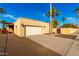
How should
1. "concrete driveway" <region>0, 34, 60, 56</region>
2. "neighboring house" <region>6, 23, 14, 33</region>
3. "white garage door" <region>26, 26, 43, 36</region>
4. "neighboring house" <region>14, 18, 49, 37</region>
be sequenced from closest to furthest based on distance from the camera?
"concrete driveway" <region>0, 34, 60, 56</region> < "neighboring house" <region>6, 23, 14, 33</region> < "neighboring house" <region>14, 18, 49, 37</region> < "white garage door" <region>26, 26, 43, 36</region>

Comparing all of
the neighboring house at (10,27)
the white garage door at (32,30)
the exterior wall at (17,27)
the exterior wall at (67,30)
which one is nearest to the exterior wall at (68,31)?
the exterior wall at (67,30)

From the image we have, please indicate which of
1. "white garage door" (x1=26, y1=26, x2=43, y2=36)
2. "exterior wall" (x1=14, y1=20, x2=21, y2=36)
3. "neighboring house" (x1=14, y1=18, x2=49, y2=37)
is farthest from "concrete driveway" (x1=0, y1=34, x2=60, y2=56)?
"white garage door" (x1=26, y1=26, x2=43, y2=36)

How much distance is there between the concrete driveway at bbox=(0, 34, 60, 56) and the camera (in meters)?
27.5

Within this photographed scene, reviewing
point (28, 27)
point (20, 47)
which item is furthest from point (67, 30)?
point (20, 47)

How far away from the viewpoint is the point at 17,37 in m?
27.9

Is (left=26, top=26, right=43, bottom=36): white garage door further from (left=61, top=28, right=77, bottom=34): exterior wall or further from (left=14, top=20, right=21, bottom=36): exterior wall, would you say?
(left=61, top=28, right=77, bottom=34): exterior wall

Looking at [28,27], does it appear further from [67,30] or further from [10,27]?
[67,30]

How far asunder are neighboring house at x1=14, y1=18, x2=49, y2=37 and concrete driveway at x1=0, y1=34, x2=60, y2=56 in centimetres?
38

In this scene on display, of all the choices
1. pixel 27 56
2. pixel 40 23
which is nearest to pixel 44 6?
pixel 40 23

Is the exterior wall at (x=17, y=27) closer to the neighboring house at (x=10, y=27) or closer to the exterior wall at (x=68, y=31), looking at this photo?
the neighboring house at (x=10, y=27)

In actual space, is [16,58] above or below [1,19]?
below

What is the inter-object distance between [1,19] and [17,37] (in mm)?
1260

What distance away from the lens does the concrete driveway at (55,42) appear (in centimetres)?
2785

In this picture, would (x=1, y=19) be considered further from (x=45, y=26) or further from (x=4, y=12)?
(x=45, y=26)
